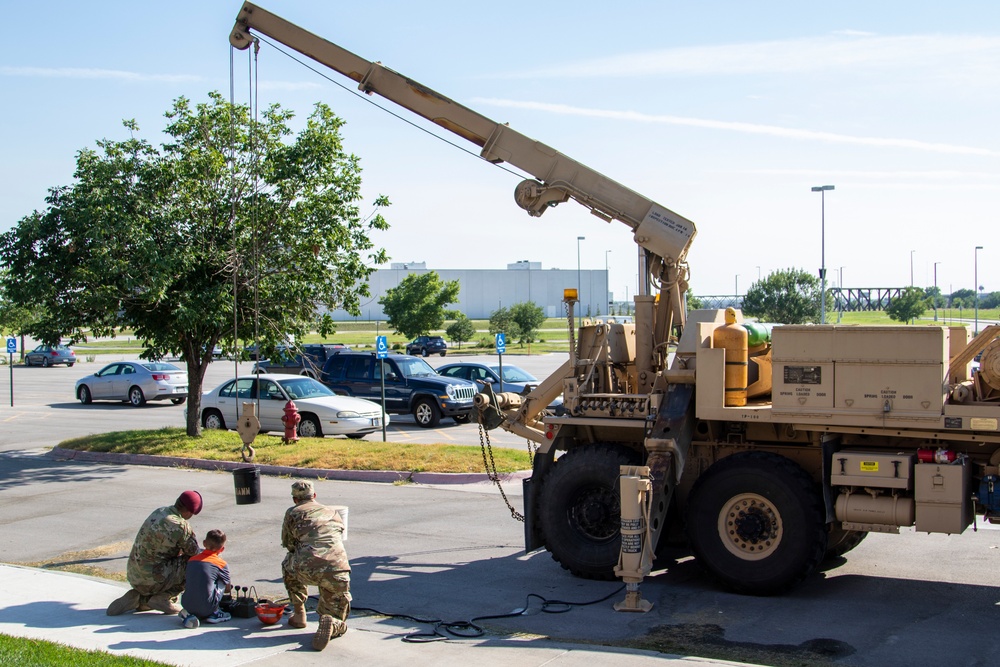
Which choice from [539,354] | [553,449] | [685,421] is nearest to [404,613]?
[553,449]

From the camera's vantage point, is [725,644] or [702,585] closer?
[725,644]

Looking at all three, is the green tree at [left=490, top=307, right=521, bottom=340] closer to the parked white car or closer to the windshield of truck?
the windshield of truck

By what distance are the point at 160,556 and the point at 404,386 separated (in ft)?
53.6

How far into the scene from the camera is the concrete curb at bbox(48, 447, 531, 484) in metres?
16.0

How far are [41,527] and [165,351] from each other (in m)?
6.37

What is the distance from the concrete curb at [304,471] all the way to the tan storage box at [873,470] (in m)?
7.74

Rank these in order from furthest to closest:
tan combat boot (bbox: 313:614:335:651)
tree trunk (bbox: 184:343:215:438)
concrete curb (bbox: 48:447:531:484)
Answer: tree trunk (bbox: 184:343:215:438) < concrete curb (bbox: 48:447:531:484) < tan combat boot (bbox: 313:614:335:651)

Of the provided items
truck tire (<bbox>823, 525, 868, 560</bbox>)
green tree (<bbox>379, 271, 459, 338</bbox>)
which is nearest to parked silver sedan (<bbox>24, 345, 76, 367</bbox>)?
green tree (<bbox>379, 271, 459, 338</bbox>)

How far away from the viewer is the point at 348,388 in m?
26.2

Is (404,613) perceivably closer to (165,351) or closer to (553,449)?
(553,449)

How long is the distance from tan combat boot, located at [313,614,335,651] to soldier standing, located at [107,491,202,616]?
165 centimetres

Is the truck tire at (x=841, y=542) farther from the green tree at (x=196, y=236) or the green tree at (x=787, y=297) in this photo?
the green tree at (x=787, y=297)

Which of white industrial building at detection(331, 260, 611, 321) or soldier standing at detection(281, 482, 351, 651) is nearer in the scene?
soldier standing at detection(281, 482, 351, 651)

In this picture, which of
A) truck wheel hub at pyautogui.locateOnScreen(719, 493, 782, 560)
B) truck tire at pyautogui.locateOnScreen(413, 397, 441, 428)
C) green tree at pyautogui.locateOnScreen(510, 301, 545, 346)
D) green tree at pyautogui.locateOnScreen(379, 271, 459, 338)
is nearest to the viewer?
truck wheel hub at pyautogui.locateOnScreen(719, 493, 782, 560)
